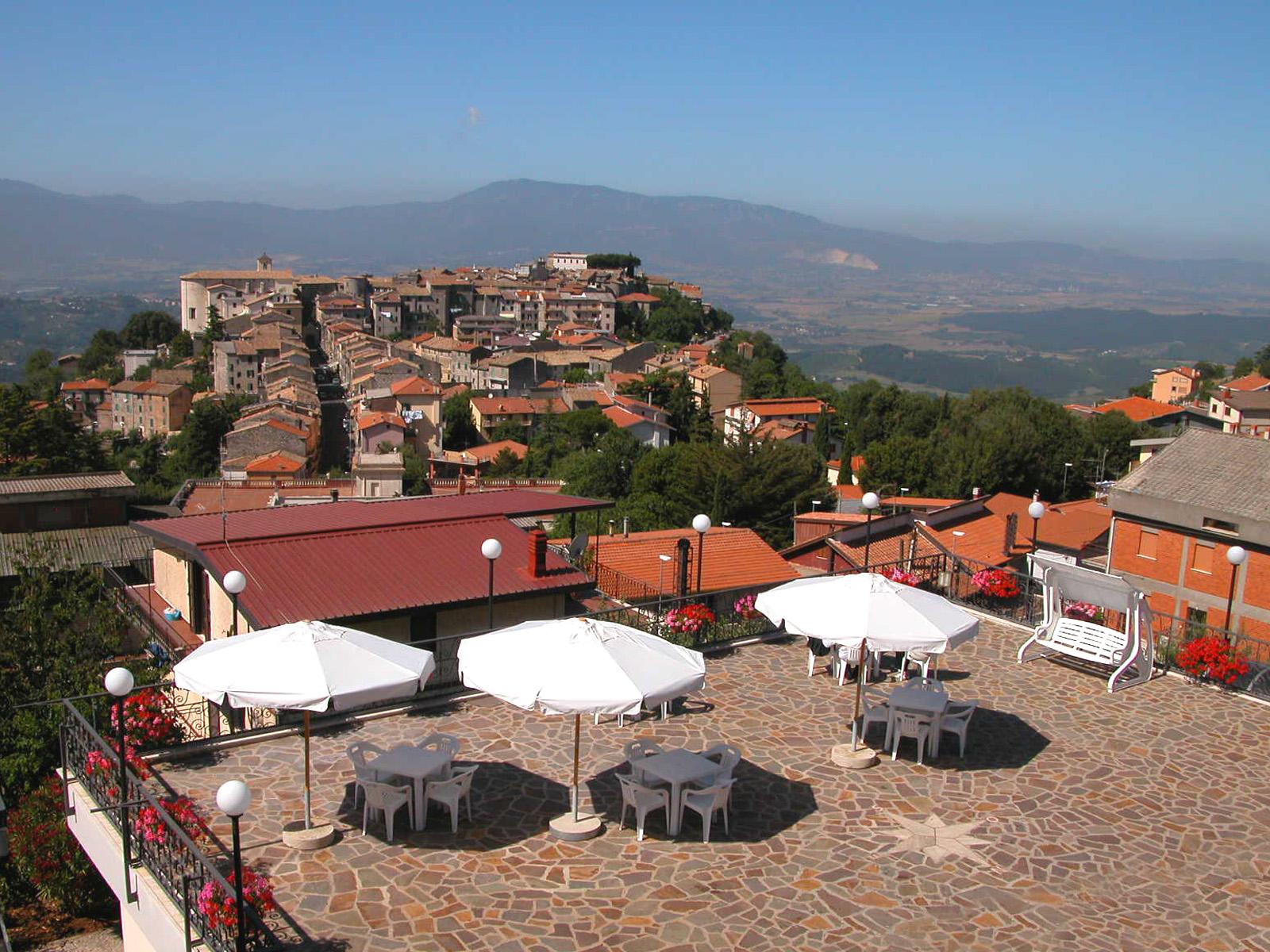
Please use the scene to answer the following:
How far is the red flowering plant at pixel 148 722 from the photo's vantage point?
882 cm

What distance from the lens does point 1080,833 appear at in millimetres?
8289

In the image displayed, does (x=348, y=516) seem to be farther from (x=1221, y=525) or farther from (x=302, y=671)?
(x=1221, y=525)

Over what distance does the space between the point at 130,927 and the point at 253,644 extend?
2.05 metres

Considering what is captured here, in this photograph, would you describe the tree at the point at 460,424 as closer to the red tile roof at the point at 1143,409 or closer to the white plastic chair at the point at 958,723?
the red tile roof at the point at 1143,409

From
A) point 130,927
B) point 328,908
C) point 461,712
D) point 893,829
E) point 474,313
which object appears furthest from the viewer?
point 474,313

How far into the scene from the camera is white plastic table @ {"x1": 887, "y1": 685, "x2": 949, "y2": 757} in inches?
374

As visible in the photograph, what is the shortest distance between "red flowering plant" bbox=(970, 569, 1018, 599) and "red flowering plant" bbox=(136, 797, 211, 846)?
996cm

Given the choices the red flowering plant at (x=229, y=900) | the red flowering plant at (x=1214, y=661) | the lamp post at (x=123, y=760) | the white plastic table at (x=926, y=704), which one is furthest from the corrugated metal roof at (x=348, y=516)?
the red flowering plant at (x=1214, y=661)

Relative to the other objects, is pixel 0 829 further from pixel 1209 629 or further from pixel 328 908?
pixel 1209 629

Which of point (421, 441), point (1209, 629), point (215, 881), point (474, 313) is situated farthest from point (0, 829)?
point (474, 313)

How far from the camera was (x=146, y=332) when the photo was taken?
13912 centimetres

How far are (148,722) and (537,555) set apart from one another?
5.86 m

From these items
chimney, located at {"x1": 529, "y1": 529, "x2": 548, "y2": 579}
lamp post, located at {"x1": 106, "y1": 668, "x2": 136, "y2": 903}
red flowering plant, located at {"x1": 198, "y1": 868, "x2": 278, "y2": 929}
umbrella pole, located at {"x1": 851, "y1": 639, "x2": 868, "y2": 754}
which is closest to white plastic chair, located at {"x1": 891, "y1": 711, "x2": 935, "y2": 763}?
umbrella pole, located at {"x1": 851, "y1": 639, "x2": 868, "y2": 754}

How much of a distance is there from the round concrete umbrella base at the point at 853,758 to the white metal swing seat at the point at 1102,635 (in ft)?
11.1
